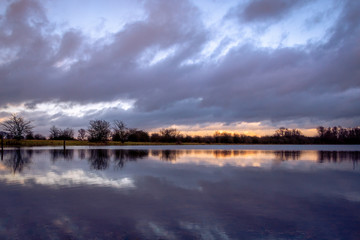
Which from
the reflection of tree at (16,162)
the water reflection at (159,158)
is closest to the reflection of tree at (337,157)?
the water reflection at (159,158)

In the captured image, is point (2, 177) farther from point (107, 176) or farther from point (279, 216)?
point (279, 216)

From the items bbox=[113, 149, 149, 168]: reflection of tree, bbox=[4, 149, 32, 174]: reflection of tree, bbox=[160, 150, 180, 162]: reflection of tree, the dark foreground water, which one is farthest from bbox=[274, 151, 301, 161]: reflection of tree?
bbox=[4, 149, 32, 174]: reflection of tree

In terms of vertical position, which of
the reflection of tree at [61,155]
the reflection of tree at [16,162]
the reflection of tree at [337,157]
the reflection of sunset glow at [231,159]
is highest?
the reflection of tree at [16,162]

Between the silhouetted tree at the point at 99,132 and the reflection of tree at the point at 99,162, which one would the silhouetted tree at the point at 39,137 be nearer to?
the silhouetted tree at the point at 99,132

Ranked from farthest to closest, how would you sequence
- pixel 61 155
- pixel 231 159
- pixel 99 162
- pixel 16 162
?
pixel 61 155 < pixel 231 159 < pixel 99 162 < pixel 16 162

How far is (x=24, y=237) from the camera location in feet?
24.6

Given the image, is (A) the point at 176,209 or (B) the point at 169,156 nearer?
(A) the point at 176,209

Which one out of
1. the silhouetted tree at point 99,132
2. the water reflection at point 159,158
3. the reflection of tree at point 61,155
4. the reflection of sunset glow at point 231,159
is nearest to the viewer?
the water reflection at point 159,158

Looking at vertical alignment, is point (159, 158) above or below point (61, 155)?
below

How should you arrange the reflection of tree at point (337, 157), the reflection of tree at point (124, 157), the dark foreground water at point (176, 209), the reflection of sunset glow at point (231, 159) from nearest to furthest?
the dark foreground water at point (176, 209)
the reflection of tree at point (124, 157)
the reflection of sunset glow at point (231, 159)
the reflection of tree at point (337, 157)

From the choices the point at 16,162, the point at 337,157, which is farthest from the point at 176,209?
the point at 337,157

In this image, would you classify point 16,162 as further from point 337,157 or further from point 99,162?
point 337,157

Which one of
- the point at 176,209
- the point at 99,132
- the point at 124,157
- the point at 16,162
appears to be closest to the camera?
the point at 176,209

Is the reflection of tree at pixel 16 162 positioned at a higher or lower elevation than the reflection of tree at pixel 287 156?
higher
